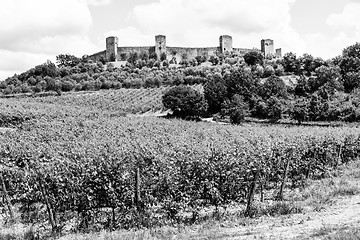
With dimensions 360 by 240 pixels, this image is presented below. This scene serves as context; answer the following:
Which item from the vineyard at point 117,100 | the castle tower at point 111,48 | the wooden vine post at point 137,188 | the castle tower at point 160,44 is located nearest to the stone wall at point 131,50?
the castle tower at point 111,48

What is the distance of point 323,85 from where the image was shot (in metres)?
51.0

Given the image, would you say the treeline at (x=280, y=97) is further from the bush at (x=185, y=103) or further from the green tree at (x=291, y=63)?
the green tree at (x=291, y=63)

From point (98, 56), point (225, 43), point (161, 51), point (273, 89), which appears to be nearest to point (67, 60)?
point (98, 56)

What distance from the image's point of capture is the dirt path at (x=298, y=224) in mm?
8422

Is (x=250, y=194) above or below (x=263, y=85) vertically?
below

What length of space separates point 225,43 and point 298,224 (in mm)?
95511

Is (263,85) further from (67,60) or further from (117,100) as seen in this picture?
(67,60)

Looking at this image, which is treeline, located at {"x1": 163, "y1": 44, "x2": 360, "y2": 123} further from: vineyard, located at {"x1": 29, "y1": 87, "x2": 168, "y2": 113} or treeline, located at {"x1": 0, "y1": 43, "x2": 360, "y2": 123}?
vineyard, located at {"x1": 29, "y1": 87, "x2": 168, "y2": 113}

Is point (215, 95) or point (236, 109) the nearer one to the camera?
point (236, 109)

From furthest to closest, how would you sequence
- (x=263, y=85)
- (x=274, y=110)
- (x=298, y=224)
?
(x=263, y=85), (x=274, y=110), (x=298, y=224)

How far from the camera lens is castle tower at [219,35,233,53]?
333 feet

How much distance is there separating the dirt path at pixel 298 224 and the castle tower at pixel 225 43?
9299cm

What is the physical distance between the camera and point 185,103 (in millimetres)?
45906

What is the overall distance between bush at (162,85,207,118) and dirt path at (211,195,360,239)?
35.5 metres
